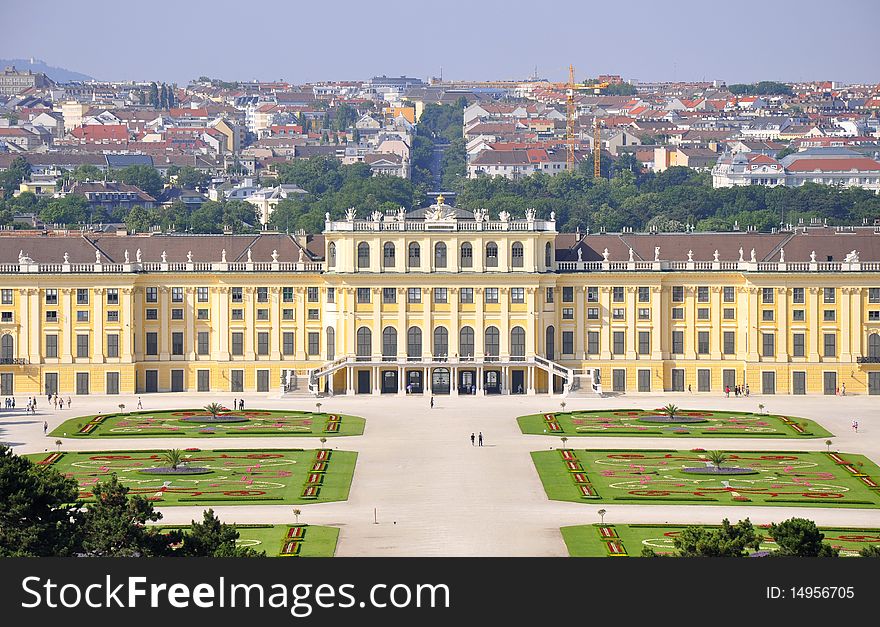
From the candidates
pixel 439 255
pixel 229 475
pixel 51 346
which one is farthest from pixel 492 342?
pixel 229 475

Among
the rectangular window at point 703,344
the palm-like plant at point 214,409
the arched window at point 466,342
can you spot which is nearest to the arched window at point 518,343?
the arched window at point 466,342

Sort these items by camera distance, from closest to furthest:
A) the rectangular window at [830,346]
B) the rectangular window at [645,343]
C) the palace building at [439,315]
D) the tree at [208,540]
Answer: the tree at [208,540] → the rectangular window at [830,346] → the palace building at [439,315] → the rectangular window at [645,343]

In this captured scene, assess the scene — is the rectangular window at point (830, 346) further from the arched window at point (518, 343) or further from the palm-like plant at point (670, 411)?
the arched window at point (518, 343)

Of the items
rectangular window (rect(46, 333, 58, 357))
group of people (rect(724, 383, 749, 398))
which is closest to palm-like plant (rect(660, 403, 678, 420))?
group of people (rect(724, 383, 749, 398))

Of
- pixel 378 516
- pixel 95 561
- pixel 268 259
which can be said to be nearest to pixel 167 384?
pixel 268 259

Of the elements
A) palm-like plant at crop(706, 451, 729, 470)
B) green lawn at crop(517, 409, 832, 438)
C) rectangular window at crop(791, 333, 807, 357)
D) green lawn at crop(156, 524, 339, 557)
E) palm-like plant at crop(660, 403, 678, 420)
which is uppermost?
rectangular window at crop(791, 333, 807, 357)

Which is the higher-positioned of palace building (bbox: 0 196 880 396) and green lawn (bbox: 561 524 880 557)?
palace building (bbox: 0 196 880 396)

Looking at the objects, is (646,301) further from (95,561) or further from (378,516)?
(95,561)

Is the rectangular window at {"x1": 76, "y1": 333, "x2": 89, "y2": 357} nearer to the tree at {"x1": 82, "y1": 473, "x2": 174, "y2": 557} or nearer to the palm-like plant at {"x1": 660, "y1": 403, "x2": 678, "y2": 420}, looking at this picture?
the palm-like plant at {"x1": 660, "y1": 403, "x2": 678, "y2": 420}
